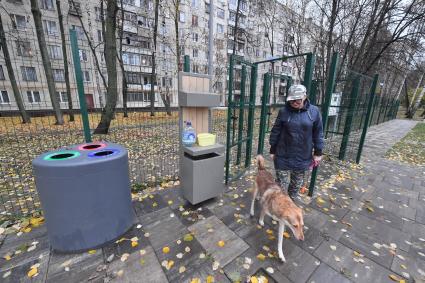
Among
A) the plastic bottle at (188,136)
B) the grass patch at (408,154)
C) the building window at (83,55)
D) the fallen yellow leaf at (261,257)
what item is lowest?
the grass patch at (408,154)

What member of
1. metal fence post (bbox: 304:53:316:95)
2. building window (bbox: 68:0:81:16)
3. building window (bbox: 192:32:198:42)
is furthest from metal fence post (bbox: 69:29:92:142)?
building window (bbox: 192:32:198:42)

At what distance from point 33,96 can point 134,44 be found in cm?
1551

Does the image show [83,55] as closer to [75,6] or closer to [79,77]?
[79,77]

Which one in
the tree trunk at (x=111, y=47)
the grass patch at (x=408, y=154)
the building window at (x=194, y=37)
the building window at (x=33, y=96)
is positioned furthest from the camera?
the building window at (x=194, y=37)

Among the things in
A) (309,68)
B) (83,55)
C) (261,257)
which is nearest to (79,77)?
(83,55)

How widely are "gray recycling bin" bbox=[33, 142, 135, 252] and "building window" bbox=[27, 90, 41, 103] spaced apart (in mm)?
1663

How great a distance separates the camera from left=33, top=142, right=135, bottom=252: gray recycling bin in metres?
1.84

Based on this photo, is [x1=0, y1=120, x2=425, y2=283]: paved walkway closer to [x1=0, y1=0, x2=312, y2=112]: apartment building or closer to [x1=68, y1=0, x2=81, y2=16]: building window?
[x1=0, y1=0, x2=312, y2=112]: apartment building

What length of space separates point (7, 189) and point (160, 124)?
3.09m

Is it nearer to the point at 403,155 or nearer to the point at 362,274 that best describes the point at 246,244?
the point at 362,274

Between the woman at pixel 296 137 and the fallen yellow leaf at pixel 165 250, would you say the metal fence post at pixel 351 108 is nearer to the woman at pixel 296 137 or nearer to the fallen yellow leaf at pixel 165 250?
the woman at pixel 296 137

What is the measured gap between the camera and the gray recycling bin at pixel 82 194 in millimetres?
1845

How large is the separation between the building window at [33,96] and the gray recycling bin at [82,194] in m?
1.66

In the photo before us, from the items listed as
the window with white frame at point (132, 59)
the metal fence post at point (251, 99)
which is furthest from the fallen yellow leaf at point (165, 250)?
the window with white frame at point (132, 59)
